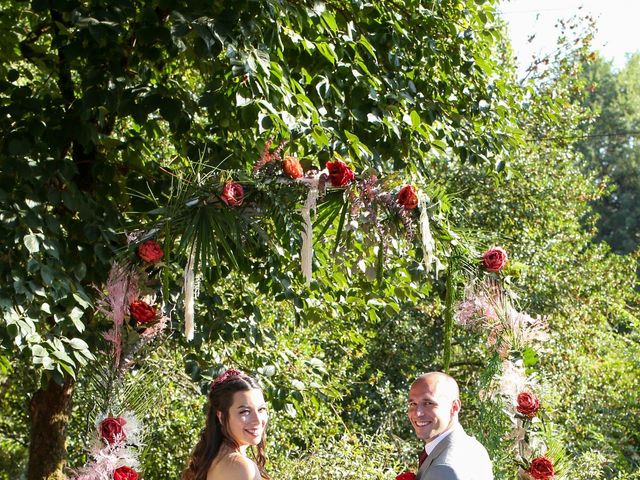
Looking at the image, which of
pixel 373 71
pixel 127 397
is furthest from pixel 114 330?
pixel 373 71

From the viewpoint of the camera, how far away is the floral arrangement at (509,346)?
5.60 metres

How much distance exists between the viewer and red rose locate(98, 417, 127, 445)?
4781 millimetres

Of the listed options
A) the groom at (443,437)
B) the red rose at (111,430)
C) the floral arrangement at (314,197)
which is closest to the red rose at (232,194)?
the floral arrangement at (314,197)

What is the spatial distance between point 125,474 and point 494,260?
7.43 feet

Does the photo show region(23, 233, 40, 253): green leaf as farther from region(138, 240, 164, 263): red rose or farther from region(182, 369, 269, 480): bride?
region(182, 369, 269, 480): bride

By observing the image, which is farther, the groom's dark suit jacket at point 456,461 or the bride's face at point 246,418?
the bride's face at point 246,418

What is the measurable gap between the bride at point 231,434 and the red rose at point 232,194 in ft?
3.01

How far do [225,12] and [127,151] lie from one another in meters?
1.64

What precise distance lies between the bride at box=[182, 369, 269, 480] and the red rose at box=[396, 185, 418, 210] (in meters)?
1.27

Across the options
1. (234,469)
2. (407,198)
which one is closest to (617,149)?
(407,198)

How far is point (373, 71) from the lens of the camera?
632cm

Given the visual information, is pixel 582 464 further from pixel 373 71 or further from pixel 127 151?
pixel 127 151

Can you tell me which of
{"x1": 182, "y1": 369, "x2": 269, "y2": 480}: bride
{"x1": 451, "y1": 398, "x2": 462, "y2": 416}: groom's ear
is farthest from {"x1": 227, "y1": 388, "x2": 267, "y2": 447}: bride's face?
{"x1": 451, "y1": 398, "x2": 462, "y2": 416}: groom's ear

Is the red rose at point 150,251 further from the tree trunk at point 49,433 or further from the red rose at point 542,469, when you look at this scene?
the red rose at point 542,469
